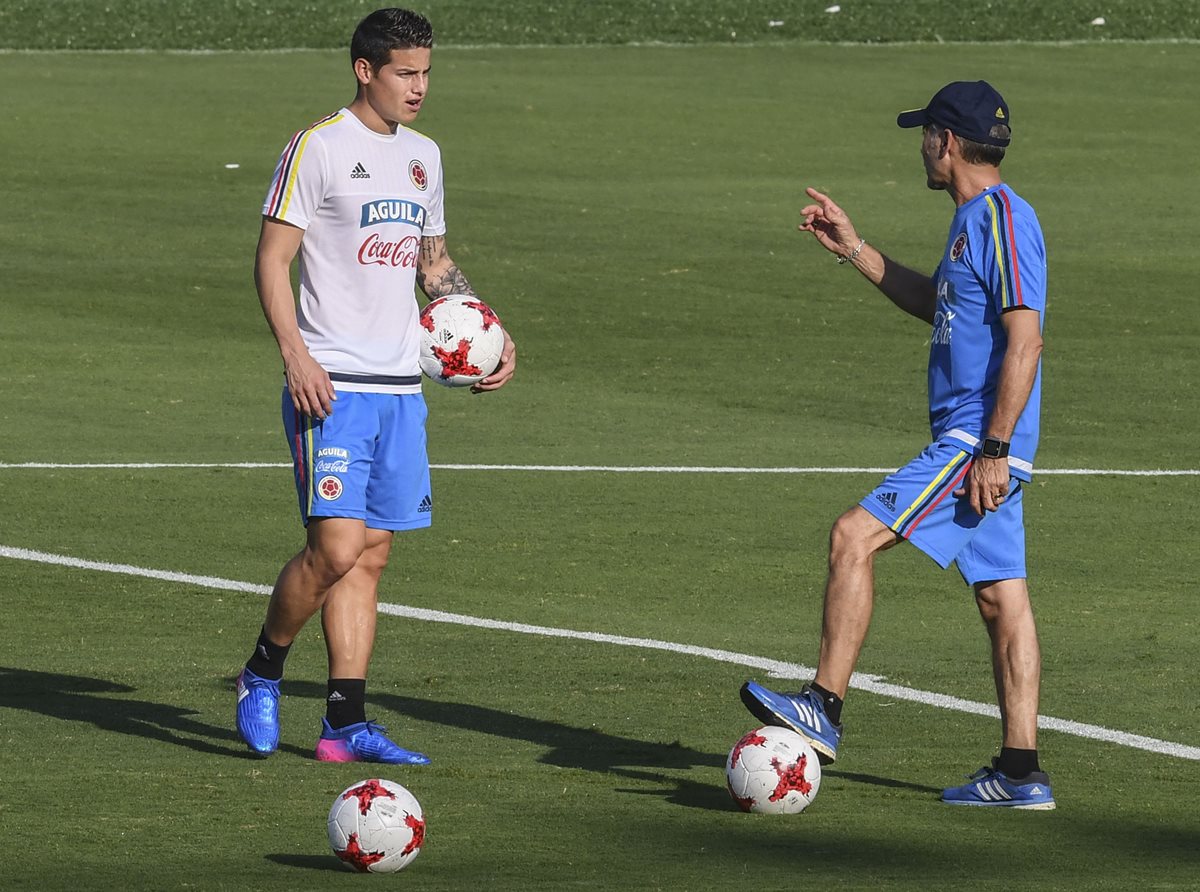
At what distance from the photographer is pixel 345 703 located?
7895 millimetres

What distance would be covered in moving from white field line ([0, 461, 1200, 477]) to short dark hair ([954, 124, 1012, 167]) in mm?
6586

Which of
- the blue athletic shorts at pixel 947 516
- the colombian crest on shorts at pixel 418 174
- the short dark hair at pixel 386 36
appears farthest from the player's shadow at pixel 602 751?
the short dark hair at pixel 386 36

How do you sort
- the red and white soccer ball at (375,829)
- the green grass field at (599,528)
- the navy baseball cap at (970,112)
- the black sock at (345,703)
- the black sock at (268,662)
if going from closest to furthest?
the red and white soccer ball at (375,829), the green grass field at (599,528), the navy baseball cap at (970,112), the black sock at (345,703), the black sock at (268,662)

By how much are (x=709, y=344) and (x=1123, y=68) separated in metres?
20.0

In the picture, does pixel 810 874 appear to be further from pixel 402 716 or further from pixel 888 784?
pixel 402 716

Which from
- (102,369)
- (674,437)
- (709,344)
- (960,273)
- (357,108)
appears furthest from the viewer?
(709,344)

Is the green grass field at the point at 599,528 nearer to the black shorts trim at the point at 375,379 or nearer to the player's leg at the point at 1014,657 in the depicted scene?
the player's leg at the point at 1014,657

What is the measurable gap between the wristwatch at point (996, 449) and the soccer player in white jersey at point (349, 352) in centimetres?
187

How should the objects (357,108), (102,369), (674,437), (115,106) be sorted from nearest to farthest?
1. (357,108)
2. (674,437)
3. (102,369)
4. (115,106)

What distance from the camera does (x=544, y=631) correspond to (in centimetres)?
1000

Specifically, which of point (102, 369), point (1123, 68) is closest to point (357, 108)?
point (102, 369)

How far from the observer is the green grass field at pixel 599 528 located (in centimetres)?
700

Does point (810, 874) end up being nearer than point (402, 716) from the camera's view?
Yes

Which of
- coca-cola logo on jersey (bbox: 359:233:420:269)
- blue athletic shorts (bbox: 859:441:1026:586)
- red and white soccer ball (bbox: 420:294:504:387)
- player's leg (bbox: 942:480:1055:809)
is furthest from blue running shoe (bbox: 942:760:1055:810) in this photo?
coca-cola logo on jersey (bbox: 359:233:420:269)
